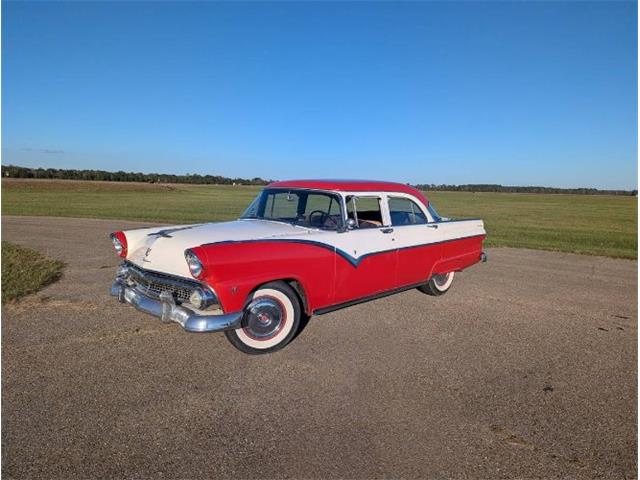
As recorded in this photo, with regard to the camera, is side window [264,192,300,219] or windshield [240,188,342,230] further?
side window [264,192,300,219]

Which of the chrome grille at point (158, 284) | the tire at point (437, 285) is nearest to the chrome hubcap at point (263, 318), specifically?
the chrome grille at point (158, 284)

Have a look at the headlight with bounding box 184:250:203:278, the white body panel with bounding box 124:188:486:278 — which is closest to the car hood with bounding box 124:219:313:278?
the white body panel with bounding box 124:188:486:278

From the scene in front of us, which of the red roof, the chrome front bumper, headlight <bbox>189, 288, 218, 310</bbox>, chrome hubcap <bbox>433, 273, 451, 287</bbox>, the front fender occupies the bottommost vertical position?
chrome hubcap <bbox>433, 273, 451, 287</bbox>

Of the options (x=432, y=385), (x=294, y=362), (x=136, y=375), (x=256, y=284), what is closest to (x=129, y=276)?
(x=136, y=375)

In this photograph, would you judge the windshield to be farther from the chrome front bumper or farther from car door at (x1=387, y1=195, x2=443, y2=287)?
the chrome front bumper

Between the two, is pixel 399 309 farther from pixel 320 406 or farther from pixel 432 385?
pixel 320 406

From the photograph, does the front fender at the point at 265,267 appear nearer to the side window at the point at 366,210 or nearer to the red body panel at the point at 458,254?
the side window at the point at 366,210

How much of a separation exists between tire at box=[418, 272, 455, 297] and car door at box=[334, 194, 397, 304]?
4.03 feet

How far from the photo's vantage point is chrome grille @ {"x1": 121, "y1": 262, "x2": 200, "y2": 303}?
3832 mm

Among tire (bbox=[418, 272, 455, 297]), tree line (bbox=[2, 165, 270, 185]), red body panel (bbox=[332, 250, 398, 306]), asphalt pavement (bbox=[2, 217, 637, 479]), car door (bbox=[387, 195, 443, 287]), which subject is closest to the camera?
asphalt pavement (bbox=[2, 217, 637, 479])

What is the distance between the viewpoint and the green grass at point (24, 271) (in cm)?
584

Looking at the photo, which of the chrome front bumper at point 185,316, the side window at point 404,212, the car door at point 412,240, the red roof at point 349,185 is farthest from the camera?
the side window at point 404,212

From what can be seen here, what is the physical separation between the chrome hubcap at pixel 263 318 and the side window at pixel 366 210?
144 cm

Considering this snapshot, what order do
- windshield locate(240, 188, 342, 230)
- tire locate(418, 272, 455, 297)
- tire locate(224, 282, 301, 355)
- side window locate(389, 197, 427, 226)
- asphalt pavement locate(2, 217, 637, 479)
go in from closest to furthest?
asphalt pavement locate(2, 217, 637, 479) → tire locate(224, 282, 301, 355) → windshield locate(240, 188, 342, 230) → side window locate(389, 197, 427, 226) → tire locate(418, 272, 455, 297)
